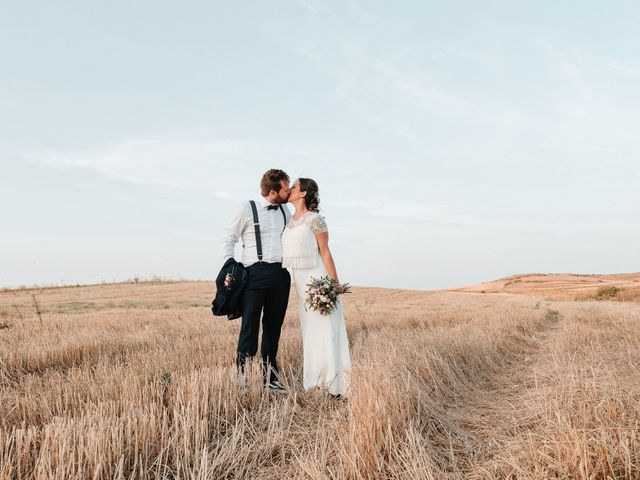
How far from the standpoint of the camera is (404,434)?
387 cm

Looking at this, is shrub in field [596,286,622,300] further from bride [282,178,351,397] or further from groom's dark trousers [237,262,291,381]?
groom's dark trousers [237,262,291,381]

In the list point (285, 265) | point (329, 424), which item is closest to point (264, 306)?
point (285, 265)

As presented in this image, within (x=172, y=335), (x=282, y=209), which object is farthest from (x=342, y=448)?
(x=172, y=335)

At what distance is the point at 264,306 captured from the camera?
603cm

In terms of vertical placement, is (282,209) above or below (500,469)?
above

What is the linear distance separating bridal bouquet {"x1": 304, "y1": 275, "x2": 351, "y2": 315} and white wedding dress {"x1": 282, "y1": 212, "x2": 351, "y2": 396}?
147mm

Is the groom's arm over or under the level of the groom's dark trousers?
over

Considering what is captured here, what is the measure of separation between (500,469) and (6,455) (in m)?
3.51

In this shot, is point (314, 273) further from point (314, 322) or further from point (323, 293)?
point (314, 322)

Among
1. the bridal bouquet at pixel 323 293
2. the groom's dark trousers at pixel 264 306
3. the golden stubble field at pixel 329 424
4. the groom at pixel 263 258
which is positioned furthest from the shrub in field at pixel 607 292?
the groom at pixel 263 258

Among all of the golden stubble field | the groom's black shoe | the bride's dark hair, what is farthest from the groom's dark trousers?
the bride's dark hair

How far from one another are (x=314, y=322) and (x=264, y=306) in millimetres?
662

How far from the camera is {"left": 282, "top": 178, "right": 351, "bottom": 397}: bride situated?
5.80m

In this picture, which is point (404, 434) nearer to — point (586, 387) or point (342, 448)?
point (342, 448)
